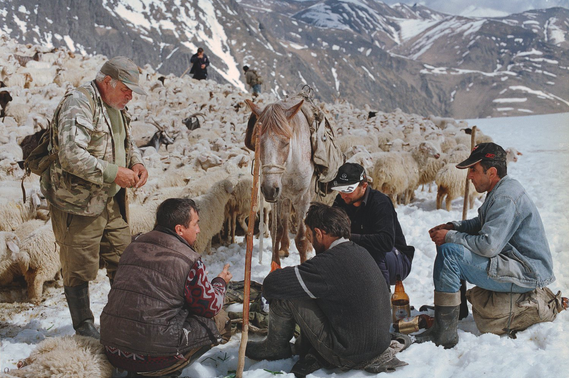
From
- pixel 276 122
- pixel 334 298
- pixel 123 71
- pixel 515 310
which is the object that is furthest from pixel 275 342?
pixel 123 71

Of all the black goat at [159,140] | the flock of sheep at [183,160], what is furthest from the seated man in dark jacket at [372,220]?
the black goat at [159,140]

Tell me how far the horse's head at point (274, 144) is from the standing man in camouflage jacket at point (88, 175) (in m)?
1.16

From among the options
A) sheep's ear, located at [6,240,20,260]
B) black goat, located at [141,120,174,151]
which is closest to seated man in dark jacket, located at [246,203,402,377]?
sheep's ear, located at [6,240,20,260]

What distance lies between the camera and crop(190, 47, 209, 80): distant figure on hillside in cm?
2216

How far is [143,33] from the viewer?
126m

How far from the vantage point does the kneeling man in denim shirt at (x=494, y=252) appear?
3213 millimetres

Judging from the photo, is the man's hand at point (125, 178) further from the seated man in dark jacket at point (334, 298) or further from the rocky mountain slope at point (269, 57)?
the rocky mountain slope at point (269, 57)

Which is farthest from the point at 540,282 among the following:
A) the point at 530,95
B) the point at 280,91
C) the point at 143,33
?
the point at 530,95

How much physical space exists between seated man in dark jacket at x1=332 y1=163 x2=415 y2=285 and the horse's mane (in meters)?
0.78

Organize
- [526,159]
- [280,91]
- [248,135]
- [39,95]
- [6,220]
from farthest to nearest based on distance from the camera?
[280,91]
[39,95]
[526,159]
[6,220]
[248,135]

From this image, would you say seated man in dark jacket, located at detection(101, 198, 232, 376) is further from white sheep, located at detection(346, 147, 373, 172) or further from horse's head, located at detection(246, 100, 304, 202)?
white sheep, located at detection(346, 147, 373, 172)

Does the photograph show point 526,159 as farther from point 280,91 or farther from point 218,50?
point 218,50

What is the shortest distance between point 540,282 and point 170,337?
2686mm

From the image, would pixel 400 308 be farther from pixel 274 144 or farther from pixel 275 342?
pixel 274 144
